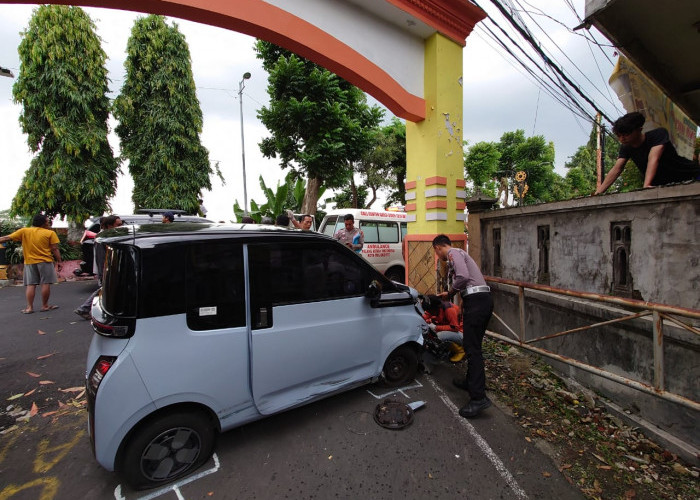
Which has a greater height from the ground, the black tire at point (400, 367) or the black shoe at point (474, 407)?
the black tire at point (400, 367)

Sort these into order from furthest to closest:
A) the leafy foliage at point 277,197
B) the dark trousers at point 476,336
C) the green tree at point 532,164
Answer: the green tree at point 532,164, the leafy foliage at point 277,197, the dark trousers at point 476,336

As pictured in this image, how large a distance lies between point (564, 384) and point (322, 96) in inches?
466

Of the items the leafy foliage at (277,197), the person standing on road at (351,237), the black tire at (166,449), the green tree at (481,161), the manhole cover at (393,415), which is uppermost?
the green tree at (481,161)

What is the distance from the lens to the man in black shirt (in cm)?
324

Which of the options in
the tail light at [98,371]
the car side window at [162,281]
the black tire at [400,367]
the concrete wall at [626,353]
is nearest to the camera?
the tail light at [98,371]

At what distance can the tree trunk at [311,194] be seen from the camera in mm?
13429

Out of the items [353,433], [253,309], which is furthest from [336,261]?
[353,433]

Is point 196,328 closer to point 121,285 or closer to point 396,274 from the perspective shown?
point 121,285

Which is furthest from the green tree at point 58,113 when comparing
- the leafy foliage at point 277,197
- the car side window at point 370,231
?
the car side window at point 370,231

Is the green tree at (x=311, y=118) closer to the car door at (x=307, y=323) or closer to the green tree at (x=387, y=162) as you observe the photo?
the green tree at (x=387, y=162)

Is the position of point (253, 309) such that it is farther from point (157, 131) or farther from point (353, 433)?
point (157, 131)

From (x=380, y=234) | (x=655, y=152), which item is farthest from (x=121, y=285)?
(x=380, y=234)

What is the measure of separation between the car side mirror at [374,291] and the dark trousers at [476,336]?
0.92 metres

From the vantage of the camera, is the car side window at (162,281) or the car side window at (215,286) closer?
the car side window at (162,281)
